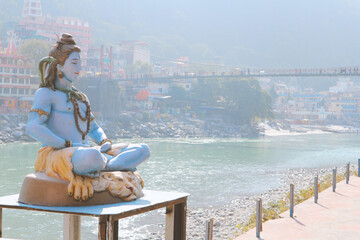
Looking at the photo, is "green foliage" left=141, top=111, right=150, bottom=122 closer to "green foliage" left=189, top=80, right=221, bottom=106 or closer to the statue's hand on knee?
"green foliage" left=189, top=80, right=221, bottom=106

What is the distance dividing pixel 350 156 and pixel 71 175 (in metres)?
22.0

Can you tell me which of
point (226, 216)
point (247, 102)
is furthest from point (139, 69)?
point (226, 216)

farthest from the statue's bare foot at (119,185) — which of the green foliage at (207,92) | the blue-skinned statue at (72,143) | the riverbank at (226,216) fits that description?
the green foliage at (207,92)

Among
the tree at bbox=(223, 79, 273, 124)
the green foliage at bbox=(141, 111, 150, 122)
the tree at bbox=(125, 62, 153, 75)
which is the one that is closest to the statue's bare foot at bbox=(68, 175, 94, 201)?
the green foliage at bbox=(141, 111, 150, 122)

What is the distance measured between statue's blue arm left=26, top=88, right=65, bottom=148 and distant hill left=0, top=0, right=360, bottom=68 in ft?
253

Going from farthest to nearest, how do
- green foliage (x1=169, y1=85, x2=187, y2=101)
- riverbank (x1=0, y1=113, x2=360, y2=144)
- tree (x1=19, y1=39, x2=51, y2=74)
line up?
green foliage (x1=169, y1=85, x2=187, y2=101)
tree (x1=19, y1=39, x2=51, y2=74)
riverbank (x1=0, y1=113, x2=360, y2=144)

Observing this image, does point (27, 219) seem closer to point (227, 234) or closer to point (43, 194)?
point (227, 234)

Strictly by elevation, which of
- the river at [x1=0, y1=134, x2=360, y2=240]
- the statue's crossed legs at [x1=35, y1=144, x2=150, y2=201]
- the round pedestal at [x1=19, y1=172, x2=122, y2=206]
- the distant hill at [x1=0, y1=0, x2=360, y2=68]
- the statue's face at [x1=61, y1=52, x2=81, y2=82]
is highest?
the distant hill at [x1=0, y1=0, x2=360, y2=68]

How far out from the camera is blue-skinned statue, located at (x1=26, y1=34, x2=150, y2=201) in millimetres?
3041

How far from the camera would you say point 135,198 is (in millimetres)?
3207

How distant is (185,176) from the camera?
14.9 meters

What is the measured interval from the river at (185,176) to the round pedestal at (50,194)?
4.73 meters

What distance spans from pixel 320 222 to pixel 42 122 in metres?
3.85

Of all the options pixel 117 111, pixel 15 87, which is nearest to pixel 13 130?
pixel 15 87
